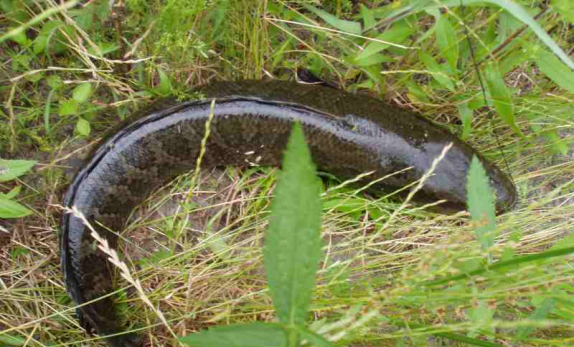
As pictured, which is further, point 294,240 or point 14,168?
point 14,168

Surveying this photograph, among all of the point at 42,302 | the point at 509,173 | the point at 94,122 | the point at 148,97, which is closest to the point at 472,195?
the point at 509,173

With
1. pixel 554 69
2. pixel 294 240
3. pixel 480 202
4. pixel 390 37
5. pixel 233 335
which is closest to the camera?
pixel 294 240

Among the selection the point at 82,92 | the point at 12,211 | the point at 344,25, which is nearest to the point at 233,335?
the point at 12,211

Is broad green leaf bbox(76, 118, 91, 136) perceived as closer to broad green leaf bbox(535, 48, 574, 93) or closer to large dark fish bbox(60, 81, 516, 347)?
large dark fish bbox(60, 81, 516, 347)

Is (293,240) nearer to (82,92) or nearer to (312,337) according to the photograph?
(312,337)

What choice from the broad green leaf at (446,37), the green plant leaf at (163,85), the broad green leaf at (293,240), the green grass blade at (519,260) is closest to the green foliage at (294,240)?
the broad green leaf at (293,240)

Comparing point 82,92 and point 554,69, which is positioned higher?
point 554,69

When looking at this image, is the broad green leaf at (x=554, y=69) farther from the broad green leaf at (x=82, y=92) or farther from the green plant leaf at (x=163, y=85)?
the broad green leaf at (x=82, y=92)

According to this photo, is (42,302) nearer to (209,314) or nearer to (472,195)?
(209,314)
